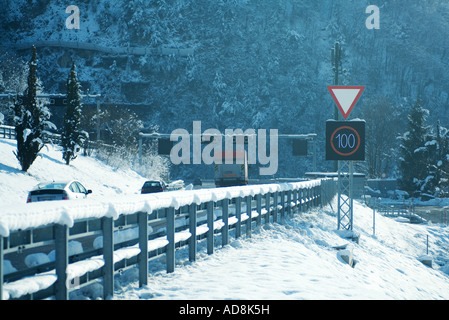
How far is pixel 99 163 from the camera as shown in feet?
181

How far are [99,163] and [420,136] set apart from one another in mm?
44230

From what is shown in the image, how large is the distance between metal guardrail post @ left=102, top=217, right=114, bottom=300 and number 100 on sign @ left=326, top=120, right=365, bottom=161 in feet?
49.0

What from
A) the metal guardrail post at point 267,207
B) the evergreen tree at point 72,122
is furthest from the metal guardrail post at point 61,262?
the evergreen tree at point 72,122

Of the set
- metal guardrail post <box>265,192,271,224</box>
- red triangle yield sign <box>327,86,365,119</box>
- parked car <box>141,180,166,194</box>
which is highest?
red triangle yield sign <box>327,86,365,119</box>

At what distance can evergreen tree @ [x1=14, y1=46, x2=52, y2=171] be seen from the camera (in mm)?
37969

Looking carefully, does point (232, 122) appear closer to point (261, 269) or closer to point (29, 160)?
point (29, 160)

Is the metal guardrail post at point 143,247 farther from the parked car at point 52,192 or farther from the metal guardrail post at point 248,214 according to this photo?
the parked car at point 52,192

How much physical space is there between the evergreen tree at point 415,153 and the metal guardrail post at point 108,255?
2776 inches

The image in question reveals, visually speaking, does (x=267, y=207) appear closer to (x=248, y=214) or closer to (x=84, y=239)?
(x=248, y=214)

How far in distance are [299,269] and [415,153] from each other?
6776 cm

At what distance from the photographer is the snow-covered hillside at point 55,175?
34606 mm

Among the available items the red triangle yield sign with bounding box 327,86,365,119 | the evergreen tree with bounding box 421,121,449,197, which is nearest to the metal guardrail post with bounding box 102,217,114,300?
the red triangle yield sign with bounding box 327,86,365,119

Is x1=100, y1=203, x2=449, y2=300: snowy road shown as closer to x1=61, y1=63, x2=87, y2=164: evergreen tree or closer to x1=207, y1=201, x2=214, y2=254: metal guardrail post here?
x1=207, y1=201, x2=214, y2=254: metal guardrail post
